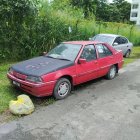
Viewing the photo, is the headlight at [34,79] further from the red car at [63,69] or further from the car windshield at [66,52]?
the car windshield at [66,52]

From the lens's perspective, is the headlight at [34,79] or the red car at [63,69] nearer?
the headlight at [34,79]

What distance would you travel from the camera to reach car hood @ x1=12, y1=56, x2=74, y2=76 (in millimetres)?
6551

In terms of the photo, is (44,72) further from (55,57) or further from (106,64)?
(106,64)

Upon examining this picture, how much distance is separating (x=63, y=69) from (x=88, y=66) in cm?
116

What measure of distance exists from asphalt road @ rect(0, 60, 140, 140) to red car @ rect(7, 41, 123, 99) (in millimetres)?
448

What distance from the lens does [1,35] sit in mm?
10969

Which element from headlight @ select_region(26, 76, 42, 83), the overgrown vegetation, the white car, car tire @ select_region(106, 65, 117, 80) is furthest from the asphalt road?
the white car

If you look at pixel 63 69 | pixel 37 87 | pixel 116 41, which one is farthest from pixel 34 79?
pixel 116 41

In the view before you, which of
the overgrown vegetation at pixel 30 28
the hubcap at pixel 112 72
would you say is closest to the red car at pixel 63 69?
the hubcap at pixel 112 72

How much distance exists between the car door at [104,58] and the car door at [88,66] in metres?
0.26

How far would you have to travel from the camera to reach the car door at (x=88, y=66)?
24.6 ft

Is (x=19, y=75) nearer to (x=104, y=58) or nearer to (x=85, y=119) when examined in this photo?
(x=85, y=119)

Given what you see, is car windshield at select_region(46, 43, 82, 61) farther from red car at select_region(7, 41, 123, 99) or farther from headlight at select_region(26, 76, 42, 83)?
headlight at select_region(26, 76, 42, 83)

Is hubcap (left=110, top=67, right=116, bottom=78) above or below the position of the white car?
below
